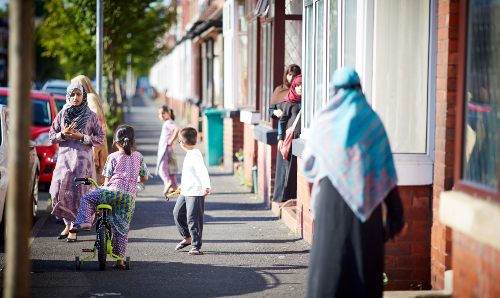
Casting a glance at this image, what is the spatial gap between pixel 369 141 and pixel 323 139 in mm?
286

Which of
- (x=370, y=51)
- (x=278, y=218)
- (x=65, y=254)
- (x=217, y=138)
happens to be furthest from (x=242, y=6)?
(x=370, y=51)

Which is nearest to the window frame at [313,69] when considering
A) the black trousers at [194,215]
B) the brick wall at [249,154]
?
the black trousers at [194,215]

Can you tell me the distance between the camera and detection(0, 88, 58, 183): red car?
15.5 metres

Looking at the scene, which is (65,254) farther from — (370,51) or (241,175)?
(241,175)

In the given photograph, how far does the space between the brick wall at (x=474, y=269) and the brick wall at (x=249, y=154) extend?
1015 cm

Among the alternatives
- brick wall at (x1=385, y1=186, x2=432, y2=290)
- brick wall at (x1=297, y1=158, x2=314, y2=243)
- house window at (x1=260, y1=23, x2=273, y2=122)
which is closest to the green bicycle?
brick wall at (x1=297, y1=158, x2=314, y2=243)

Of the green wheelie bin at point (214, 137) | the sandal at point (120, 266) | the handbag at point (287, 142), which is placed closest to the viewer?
the sandal at point (120, 266)

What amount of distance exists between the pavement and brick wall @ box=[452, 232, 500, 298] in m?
2.35

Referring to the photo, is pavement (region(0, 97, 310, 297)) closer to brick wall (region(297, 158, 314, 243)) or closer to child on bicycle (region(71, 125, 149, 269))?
brick wall (region(297, 158, 314, 243))

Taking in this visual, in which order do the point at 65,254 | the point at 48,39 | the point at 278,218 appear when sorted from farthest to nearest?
the point at 48,39 → the point at 278,218 → the point at 65,254

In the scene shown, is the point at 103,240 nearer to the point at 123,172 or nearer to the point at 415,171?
the point at 123,172

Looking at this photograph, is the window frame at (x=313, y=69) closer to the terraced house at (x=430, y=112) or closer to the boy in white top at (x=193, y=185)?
the terraced house at (x=430, y=112)

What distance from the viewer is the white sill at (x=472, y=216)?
528 centimetres

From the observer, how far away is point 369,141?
625cm
